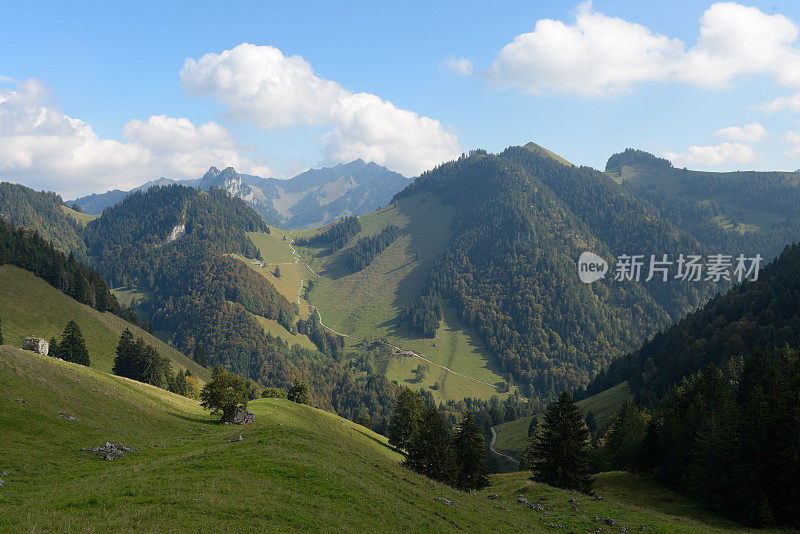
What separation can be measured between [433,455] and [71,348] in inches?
3900

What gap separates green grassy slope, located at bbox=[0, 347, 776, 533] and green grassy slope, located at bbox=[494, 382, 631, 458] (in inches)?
3848

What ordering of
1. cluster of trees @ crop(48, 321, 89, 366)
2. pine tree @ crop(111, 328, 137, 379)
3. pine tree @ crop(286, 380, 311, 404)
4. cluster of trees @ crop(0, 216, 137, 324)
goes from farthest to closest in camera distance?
cluster of trees @ crop(0, 216, 137, 324) < pine tree @ crop(286, 380, 311, 404) < pine tree @ crop(111, 328, 137, 379) < cluster of trees @ crop(48, 321, 89, 366)

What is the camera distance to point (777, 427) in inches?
1775

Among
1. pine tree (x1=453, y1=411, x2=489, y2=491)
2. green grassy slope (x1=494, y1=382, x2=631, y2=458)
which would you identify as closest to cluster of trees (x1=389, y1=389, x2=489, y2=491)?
pine tree (x1=453, y1=411, x2=489, y2=491)

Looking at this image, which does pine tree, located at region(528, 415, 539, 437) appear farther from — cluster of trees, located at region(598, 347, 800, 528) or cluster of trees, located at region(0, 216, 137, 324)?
cluster of trees, located at region(0, 216, 137, 324)

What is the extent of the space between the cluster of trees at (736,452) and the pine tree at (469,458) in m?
26.4

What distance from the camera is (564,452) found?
56281mm

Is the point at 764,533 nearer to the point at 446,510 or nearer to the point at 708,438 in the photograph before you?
the point at 708,438

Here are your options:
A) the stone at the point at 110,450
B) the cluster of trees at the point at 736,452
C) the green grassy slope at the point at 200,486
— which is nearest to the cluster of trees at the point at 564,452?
the green grassy slope at the point at 200,486

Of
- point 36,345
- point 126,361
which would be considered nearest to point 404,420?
point 36,345

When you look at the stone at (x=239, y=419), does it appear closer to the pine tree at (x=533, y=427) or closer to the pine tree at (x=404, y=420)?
the pine tree at (x=404, y=420)

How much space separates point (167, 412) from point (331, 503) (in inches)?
2074

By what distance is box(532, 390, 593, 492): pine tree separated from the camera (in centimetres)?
5572

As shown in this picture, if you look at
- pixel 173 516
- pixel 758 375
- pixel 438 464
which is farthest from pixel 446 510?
pixel 758 375
